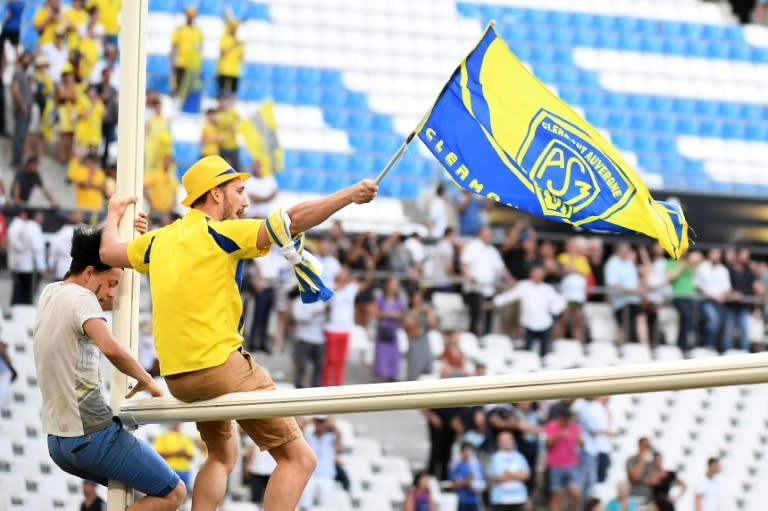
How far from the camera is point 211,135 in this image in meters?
15.4

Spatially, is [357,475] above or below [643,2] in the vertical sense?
below

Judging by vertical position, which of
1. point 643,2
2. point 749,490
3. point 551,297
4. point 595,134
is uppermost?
point 643,2

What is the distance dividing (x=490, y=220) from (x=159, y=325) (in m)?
10.8

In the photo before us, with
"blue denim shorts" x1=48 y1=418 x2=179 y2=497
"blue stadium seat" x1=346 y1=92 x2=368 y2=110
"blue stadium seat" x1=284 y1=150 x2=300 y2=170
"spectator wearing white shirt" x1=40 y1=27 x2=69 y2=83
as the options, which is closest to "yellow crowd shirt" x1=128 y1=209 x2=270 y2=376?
"blue denim shorts" x1=48 y1=418 x2=179 y2=497

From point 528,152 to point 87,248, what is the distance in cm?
156

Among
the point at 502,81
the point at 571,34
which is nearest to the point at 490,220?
the point at 571,34

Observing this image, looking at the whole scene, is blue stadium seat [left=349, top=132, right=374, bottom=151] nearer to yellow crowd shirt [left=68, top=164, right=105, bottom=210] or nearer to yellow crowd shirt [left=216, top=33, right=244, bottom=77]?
yellow crowd shirt [left=216, top=33, right=244, bottom=77]

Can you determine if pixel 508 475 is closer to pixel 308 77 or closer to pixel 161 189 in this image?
pixel 161 189

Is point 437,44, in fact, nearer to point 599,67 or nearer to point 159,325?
point 599,67

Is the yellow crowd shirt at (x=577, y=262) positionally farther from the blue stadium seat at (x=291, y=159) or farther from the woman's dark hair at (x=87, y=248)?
the woman's dark hair at (x=87, y=248)

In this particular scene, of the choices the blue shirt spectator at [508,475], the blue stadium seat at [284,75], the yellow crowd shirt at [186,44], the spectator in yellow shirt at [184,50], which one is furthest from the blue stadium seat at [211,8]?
the blue shirt spectator at [508,475]

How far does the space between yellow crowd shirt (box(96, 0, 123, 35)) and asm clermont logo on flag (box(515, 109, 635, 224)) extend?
11.3 m

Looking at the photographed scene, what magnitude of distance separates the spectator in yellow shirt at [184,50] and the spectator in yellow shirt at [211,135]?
1543 mm

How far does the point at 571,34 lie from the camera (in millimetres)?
20500
